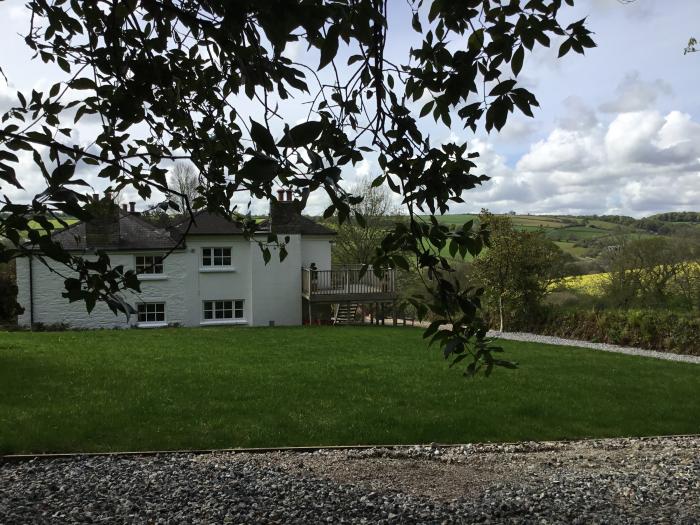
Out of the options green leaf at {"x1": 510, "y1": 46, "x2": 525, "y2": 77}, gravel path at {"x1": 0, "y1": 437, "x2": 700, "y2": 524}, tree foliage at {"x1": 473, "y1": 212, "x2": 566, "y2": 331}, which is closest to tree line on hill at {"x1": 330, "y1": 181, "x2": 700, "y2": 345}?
tree foliage at {"x1": 473, "y1": 212, "x2": 566, "y2": 331}

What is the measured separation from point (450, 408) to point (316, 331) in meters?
11.8

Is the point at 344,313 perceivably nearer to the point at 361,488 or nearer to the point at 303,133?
the point at 361,488

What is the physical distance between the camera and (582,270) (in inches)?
963

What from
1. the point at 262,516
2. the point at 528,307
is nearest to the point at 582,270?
the point at 528,307

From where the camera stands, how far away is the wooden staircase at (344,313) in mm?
24469

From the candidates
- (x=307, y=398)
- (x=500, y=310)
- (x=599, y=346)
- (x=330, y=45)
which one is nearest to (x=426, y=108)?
(x=330, y=45)

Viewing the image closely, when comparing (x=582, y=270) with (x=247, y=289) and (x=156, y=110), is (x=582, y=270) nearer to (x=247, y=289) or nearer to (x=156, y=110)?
(x=247, y=289)

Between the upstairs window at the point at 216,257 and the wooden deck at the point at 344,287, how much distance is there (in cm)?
335

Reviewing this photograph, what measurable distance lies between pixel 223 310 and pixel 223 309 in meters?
0.04

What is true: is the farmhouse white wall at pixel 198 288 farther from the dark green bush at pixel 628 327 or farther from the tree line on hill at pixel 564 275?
the dark green bush at pixel 628 327

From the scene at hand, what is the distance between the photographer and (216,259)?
24.1 m

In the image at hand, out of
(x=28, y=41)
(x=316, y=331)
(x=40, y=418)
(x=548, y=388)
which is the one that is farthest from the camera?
(x=316, y=331)

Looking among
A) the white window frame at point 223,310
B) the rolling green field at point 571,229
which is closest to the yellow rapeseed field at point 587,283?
the rolling green field at point 571,229

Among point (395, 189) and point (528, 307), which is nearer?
point (395, 189)
